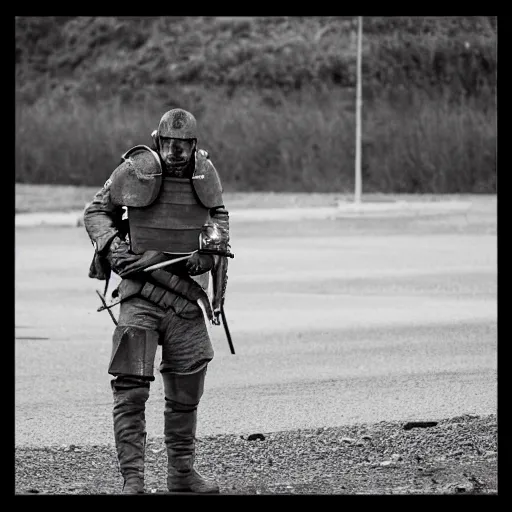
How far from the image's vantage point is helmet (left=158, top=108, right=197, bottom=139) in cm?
644

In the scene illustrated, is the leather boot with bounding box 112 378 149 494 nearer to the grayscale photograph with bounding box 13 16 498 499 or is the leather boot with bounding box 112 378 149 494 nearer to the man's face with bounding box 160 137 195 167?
the grayscale photograph with bounding box 13 16 498 499

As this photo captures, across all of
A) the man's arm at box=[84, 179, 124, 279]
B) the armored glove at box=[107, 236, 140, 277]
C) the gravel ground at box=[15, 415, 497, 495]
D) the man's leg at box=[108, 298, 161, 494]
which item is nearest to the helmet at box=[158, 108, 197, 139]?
the man's arm at box=[84, 179, 124, 279]

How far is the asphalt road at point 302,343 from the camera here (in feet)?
30.3

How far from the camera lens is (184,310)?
6.57 metres

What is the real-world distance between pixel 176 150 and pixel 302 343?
6.40 m

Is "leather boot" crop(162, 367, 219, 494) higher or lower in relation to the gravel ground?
higher

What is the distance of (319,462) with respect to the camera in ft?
25.0

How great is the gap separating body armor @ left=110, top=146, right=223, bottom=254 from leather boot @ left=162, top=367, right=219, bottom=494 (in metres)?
0.61

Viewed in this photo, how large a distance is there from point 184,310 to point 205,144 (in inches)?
1923

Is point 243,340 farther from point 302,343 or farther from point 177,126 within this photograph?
point 177,126

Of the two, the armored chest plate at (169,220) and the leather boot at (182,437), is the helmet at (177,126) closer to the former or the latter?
the armored chest plate at (169,220)

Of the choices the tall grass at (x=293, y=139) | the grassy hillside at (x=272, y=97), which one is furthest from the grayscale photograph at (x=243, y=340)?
the grassy hillside at (x=272, y=97)

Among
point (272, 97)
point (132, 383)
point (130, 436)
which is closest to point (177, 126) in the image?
point (132, 383)

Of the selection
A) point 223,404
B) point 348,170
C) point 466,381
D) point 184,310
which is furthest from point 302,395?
point 348,170
